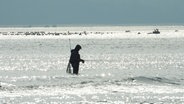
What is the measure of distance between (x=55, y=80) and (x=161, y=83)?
499cm

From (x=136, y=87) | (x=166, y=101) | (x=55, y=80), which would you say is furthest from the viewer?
(x=55, y=80)

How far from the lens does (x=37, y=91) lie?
2711cm

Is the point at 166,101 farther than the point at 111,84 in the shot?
No

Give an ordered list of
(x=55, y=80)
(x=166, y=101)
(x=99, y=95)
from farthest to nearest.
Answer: (x=55, y=80) < (x=99, y=95) < (x=166, y=101)

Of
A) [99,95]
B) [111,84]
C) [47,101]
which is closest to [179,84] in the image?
[111,84]

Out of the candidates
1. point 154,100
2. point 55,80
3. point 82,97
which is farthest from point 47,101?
point 55,80

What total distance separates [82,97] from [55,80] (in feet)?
17.1

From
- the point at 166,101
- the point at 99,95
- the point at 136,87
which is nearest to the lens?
the point at 166,101

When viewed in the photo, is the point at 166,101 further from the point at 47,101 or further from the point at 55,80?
the point at 55,80

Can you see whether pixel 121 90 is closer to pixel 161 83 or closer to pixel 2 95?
pixel 161 83

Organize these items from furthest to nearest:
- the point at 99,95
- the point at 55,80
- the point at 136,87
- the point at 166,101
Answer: the point at 55,80, the point at 136,87, the point at 99,95, the point at 166,101

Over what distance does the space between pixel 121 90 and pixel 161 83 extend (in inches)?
121

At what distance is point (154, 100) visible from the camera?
973 inches

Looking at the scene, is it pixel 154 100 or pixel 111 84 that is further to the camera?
pixel 111 84
